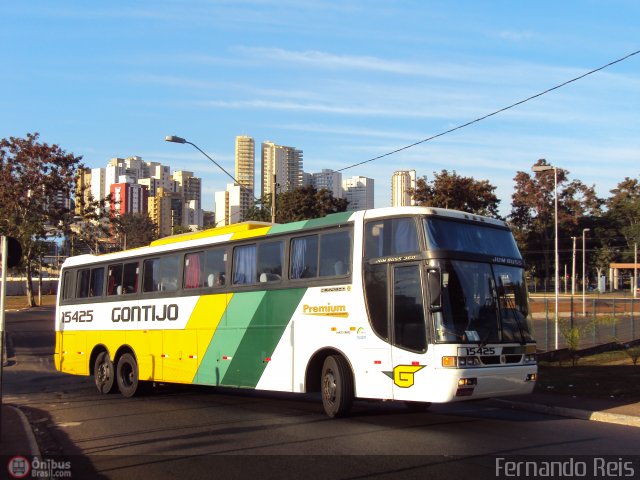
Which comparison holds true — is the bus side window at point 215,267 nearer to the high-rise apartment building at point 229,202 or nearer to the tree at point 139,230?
the high-rise apartment building at point 229,202

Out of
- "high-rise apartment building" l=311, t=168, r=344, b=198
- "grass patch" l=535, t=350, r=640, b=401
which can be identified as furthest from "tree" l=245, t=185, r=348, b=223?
"grass patch" l=535, t=350, r=640, b=401

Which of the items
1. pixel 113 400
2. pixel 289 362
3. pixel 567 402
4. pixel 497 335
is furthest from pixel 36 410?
pixel 567 402

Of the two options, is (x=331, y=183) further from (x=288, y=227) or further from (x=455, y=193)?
(x=288, y=227)

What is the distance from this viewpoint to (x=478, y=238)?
10719 millimetres

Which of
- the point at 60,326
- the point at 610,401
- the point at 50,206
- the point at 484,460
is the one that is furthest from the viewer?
the point at 50,206

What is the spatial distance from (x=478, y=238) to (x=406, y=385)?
2.64m

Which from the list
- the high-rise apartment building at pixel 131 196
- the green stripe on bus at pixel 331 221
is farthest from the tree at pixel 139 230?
the green stripe on bus at pixel 331 221

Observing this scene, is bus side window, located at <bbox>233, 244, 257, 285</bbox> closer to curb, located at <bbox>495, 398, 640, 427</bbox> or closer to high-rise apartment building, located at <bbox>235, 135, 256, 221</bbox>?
curb, located at <bbox>495, 398, 640, 427</bbox>

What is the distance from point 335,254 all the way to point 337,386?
2206mm

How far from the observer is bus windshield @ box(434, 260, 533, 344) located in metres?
9.76

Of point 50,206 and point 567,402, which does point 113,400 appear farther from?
point 50,206

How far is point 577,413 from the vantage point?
458 inches

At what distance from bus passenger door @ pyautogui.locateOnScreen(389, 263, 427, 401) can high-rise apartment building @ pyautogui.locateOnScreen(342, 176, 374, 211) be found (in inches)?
2242

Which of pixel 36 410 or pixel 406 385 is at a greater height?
pixel 406 385
